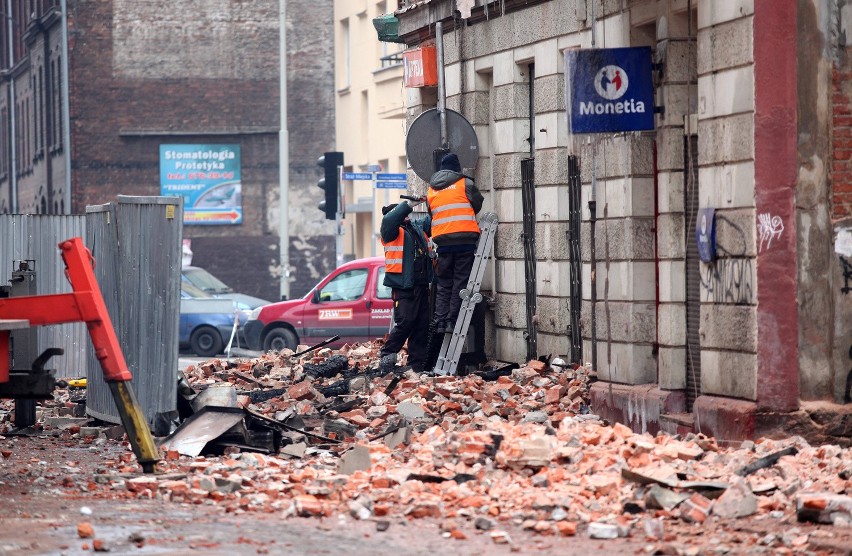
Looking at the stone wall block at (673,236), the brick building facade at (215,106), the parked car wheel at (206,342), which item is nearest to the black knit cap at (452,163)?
the stone wall block at (673,236)

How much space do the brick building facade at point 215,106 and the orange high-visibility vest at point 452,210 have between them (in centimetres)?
3403

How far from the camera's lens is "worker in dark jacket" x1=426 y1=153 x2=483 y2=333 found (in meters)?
17.9

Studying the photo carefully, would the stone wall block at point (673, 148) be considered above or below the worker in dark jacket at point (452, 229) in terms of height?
above

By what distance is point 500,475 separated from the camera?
1088 centimetres

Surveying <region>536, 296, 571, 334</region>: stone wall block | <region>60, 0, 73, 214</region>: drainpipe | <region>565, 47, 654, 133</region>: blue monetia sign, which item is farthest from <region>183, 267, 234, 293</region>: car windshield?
<region>565, 47, 654, 133</region>: blue monetia sign

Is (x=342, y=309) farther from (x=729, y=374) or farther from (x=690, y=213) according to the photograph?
(x=729, y=374)

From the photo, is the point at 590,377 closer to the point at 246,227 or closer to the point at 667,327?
the point at 667,327

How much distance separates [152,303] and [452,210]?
4.64 m

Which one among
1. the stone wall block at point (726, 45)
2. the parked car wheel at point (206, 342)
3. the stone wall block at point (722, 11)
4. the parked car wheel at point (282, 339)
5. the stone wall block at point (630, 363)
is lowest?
the parked car wheel at point (206, 342)

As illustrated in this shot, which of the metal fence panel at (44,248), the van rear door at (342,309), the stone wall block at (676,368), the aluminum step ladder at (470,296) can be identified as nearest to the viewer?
the stone wall block at (676,368)

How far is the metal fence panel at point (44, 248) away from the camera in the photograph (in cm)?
1959

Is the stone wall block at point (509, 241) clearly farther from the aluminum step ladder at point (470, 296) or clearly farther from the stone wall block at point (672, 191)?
the stone wall block at point (672, 191)

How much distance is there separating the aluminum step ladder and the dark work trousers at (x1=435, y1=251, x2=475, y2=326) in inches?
3.8

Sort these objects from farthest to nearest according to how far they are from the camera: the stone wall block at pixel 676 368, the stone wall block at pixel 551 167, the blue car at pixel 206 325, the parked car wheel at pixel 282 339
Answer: the blue car at pixel 206 325 → the parked car wheel at pixel 282 339 → the stone wall block at pixel 551 167 → the stone wall block at pixel 676 368
